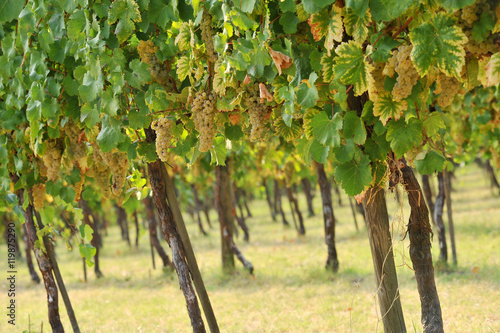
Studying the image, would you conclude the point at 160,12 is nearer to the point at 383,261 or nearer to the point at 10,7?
the point at 10,7

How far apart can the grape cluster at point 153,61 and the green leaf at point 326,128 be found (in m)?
0.99

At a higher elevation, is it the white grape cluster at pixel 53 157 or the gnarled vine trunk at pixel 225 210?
the white grape cluster at pixel 53 157

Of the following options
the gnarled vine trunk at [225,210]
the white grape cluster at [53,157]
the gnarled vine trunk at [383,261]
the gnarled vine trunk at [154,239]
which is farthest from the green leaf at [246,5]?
the gnarled vine trunk at [154,239]

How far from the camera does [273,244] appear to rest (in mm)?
13344

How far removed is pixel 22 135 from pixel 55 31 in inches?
39.8

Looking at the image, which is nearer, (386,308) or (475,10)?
(475,10)

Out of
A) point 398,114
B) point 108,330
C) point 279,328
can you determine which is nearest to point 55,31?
point 398,114

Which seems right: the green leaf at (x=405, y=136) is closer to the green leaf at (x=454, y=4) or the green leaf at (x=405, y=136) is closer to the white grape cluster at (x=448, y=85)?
the white grape cluster at (x=448, y=85)

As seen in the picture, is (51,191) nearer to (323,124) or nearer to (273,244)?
(323,124)

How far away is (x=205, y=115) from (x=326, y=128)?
670 millimetres

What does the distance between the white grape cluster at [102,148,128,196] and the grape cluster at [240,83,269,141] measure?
1.09 m

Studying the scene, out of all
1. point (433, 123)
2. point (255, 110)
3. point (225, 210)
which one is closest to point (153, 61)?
point (255, 110)

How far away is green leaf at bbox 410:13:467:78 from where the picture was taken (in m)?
1.55

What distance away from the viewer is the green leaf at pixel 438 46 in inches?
61.1
